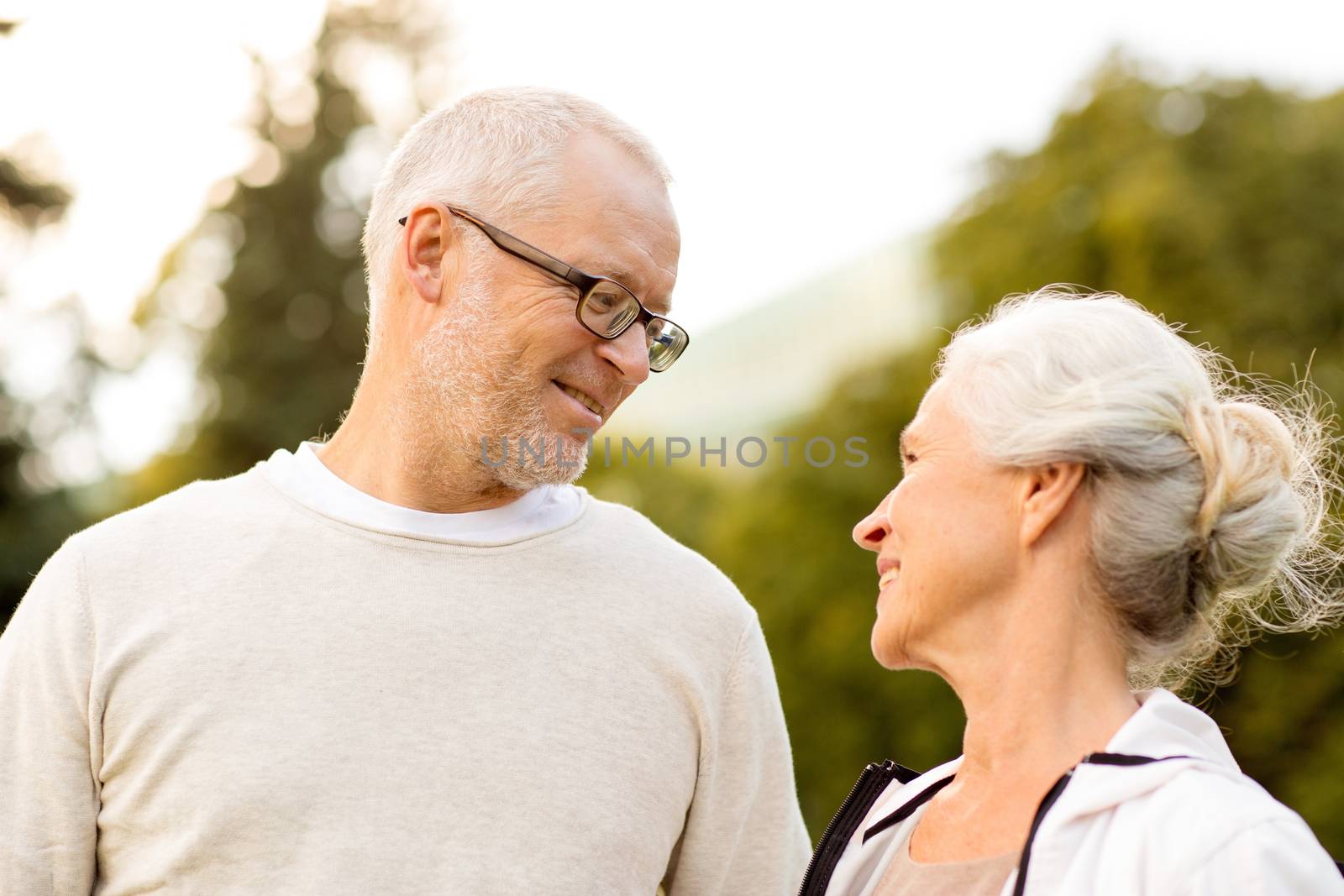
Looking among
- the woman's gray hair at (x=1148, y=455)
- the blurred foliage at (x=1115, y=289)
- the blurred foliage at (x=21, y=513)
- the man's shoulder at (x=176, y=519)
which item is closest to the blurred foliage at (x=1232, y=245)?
the blurred foliage at (x=1115, y=289)

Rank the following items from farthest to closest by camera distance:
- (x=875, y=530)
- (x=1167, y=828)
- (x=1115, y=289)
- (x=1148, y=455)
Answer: (x=1115, y=289) < (x=875, y=530) < (x=1148, y=455) < (x=1167, y=828)

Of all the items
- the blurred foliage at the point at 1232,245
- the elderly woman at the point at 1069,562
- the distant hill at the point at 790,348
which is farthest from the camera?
the distant hill at the point at 790,348

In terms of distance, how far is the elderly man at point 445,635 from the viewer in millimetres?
2277

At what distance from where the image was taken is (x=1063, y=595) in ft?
6.68

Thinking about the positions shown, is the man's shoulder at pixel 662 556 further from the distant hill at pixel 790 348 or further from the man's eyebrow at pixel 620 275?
the distant hill at pixel 790 348

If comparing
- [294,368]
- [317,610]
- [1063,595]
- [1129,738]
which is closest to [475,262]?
[317,610]

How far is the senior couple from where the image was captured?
201cm

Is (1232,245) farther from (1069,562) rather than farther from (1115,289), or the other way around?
(1069,562)

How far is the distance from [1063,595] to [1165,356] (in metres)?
0.43

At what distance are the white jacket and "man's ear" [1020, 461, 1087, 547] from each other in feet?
1.02

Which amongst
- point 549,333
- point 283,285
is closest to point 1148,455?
point 549,333

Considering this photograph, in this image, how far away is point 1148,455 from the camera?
2.00m

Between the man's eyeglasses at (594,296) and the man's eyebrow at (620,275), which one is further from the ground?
the man's eyebrow at (620,275)

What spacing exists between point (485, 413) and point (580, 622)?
0.47 meters
